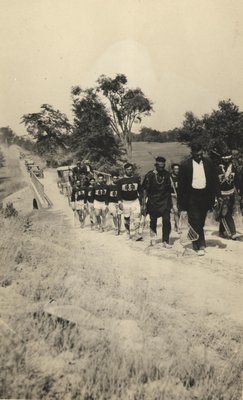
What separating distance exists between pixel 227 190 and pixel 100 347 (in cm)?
389

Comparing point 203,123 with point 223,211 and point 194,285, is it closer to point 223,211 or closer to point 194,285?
point 223,211

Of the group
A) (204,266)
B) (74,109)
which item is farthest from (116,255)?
(74,109)

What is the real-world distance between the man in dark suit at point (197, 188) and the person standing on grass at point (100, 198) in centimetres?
200

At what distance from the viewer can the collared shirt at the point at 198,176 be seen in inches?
217

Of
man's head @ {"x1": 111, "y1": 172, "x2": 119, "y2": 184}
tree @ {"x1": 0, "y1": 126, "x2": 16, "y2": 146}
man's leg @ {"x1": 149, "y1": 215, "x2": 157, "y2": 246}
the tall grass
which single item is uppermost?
tree @ {"x1": 0, "y1": 126, "x2": 16, "y2": 146}

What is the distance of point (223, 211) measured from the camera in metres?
6.27

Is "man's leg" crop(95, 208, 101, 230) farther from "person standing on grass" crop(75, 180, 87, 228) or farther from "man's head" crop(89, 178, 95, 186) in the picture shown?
"man's head" crop(89, 178, 95, 186)

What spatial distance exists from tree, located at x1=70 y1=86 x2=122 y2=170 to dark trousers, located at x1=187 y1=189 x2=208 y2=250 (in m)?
1.97

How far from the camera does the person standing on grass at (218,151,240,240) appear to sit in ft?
20.7

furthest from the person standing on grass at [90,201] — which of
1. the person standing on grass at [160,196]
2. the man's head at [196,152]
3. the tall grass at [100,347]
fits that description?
the tall grass at [100,347]

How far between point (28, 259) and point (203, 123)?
1684 centimetres

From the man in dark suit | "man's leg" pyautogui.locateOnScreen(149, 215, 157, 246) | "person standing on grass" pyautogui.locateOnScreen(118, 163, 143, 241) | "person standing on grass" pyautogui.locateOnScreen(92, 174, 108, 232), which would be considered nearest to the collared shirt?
the man in dark suit

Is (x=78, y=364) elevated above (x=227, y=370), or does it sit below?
above

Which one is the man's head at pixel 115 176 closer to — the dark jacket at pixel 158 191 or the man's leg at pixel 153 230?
the dark jacket at pixel 158 191
